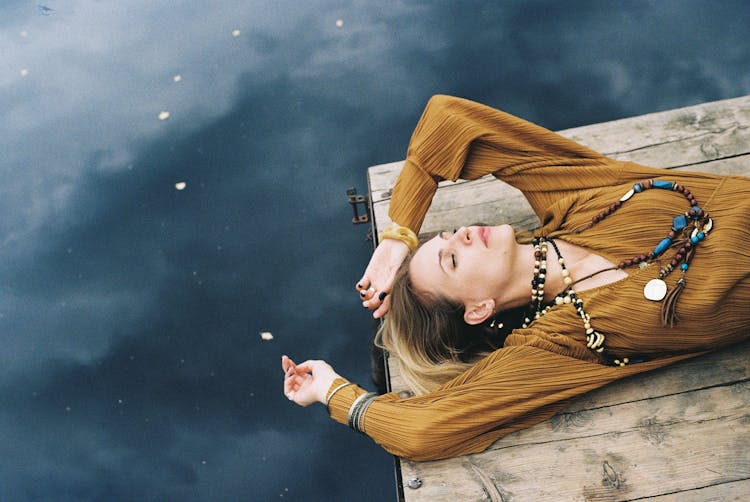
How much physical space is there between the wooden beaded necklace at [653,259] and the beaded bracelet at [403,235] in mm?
552

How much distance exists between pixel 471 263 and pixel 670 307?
781 mm

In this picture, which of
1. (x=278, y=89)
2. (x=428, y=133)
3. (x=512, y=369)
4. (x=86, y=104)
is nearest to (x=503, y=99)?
(x=278, y=89)

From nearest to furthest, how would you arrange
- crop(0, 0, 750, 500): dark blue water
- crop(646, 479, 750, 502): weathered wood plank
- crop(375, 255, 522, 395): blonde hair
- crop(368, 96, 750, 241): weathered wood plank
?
1. crop(646, 479, 750, 502): weathered wood plank
2. crop(375, 255, 522, 395): blonde hair
3. crop(368, 96, 750, 241): weathered wood plank
4. crop(0, 0, 750, 500): dark blue water

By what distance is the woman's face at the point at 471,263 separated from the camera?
2.86m

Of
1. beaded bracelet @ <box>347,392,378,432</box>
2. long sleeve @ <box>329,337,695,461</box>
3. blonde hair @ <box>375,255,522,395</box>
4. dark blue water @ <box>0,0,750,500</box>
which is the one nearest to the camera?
long sleeve @ <box>329,337,695,461</box>

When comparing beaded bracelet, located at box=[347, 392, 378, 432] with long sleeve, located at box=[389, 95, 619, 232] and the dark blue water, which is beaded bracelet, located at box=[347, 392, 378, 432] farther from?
the dark blue water

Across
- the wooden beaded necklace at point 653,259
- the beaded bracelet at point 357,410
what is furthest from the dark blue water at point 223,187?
the wooden beaded necklace at point 653,259

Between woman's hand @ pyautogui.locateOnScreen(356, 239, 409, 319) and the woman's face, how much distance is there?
0.24 metres

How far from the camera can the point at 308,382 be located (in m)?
2.98

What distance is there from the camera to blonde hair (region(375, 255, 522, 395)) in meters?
2.97

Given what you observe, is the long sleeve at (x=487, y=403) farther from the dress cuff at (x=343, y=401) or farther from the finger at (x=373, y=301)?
the finger at (x=373, y=301)

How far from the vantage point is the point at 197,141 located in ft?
18.8

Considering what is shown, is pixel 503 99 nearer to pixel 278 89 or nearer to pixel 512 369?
pixel 278 89

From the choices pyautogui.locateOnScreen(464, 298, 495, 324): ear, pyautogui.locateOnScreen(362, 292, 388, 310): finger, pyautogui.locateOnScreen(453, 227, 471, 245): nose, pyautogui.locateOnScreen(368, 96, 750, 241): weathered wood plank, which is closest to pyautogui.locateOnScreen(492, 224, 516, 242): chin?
pyautogui.locateOnScreen(453, 227, 471, 245): nose
